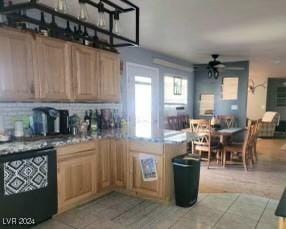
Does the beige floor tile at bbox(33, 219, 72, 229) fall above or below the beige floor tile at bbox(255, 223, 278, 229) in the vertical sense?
below

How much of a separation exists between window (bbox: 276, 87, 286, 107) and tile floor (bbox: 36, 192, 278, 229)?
8.24 m

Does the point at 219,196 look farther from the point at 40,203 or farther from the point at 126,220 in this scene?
the point at 40,203

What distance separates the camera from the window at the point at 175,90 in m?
6.10

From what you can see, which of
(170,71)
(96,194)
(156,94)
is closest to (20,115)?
(96,194)

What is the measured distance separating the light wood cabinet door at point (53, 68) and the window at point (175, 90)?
3.31 meters

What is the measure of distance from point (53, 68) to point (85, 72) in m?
0.50

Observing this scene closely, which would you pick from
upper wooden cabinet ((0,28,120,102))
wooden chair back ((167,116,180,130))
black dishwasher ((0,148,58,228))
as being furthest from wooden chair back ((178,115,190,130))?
black dishwasher ((0,148,58,228))

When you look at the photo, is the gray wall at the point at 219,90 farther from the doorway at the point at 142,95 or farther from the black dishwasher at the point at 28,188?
the black dishwasher at the point at 28,188

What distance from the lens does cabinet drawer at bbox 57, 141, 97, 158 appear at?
2.66m

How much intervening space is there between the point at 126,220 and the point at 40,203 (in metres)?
0.92

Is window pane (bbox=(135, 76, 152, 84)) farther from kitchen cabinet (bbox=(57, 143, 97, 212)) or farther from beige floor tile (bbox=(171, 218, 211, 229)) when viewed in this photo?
beige floor tile (bbox=(171, 218, 211, 229))

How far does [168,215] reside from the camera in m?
2.75

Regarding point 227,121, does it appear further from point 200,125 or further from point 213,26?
point 213,26

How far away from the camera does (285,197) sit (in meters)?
1.29
